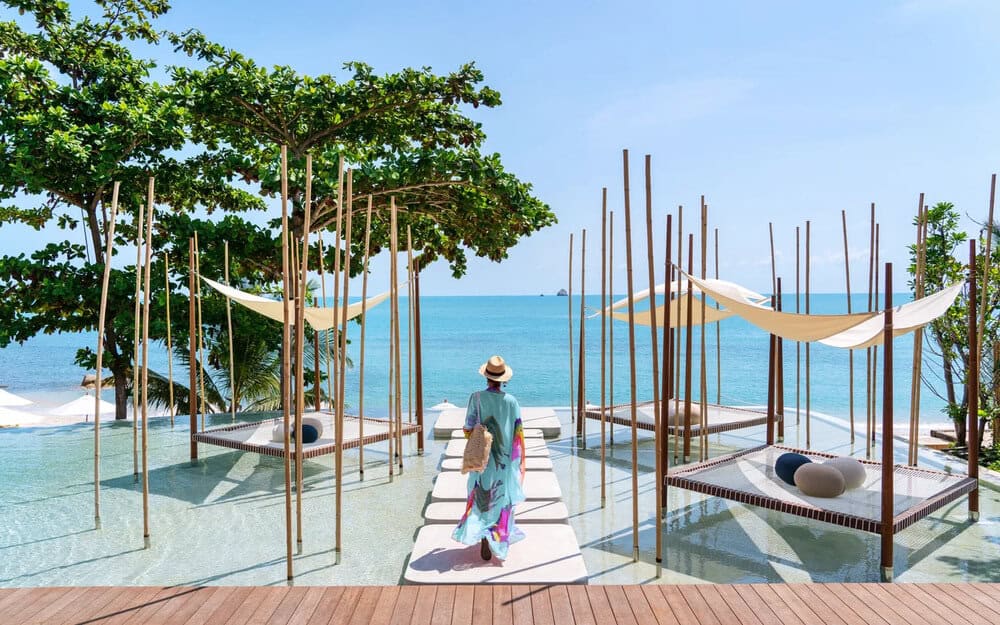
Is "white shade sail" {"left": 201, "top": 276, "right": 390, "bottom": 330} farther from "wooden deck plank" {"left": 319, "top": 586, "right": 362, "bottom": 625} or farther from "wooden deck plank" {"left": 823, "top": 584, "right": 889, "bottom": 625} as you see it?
"wooden deck plank" {"left": 823, "top": 584, "right": 889, "bottom": 625}

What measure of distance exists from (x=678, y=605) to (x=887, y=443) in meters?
1.39

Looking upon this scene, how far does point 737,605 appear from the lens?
3078mm

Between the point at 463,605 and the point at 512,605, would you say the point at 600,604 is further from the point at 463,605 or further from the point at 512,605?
the point at 463,605

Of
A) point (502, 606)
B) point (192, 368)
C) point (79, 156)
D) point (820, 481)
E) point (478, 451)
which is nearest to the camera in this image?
point (502, 606)

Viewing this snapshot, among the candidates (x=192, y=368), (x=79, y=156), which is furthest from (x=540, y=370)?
(x=192, y=368)

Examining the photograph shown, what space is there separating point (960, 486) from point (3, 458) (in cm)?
795

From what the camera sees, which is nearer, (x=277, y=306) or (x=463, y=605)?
(x=463, y=605)

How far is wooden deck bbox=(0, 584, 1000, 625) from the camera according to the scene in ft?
9.63

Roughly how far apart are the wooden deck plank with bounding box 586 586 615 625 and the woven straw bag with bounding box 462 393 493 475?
774mm

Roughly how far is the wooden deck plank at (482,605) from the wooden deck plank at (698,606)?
880 millimetres

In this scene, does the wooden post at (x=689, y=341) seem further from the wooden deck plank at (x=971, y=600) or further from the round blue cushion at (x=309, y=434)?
the round blue cushion at (x=309, y=434)

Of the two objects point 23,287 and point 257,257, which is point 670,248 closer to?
point 257,257

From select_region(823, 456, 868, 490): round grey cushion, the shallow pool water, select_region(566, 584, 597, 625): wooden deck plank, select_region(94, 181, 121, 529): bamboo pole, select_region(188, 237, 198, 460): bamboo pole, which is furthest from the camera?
select_region(188, 237, 198, 460): bamboo pole

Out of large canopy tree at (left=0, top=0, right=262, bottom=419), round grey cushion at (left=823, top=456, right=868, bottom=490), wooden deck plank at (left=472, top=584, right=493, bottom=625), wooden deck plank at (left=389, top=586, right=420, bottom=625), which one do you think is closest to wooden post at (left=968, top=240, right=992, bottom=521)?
round grey cushion at (left=823, top=456, right=868, bottom=490)
